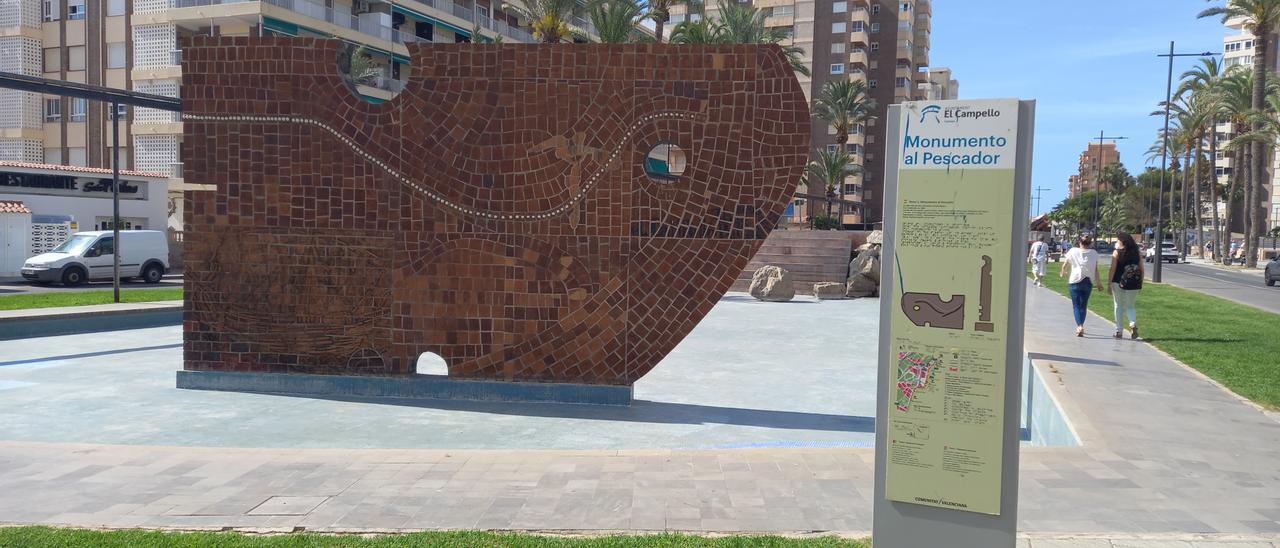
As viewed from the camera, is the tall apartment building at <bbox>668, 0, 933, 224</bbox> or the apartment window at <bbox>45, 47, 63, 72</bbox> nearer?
the apartment window at <bbox>45, 47, 63, 72</bbox>

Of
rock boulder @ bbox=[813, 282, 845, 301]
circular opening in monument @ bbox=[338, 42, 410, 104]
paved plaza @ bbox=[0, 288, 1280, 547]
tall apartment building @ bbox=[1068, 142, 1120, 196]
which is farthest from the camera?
tall apartment building @ bbox=[1068, 142, 1120, 196]

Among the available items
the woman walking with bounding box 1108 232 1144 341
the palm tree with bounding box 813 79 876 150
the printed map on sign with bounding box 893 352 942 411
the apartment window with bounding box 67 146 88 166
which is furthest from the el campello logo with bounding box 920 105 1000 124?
the palm tree with bounding box 813 79 876 150

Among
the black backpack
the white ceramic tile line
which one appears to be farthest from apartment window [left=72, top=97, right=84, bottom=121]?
the black backpack

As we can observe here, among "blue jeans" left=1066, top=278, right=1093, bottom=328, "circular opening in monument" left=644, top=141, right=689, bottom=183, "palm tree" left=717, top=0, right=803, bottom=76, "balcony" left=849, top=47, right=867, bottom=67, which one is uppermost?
"balcony" left=849, top=47, right=867, bottom=67

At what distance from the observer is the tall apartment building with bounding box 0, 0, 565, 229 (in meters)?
40.6

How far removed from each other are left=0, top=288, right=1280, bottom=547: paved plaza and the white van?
1907cm

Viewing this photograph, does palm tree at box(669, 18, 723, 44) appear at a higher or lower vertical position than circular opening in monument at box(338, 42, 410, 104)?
higher

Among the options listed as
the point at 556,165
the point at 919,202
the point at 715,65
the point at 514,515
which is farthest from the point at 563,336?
the point at 919,202

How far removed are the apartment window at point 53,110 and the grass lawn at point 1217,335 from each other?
47106 millimetres

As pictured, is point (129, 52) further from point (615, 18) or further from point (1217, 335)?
point (1217, 335)

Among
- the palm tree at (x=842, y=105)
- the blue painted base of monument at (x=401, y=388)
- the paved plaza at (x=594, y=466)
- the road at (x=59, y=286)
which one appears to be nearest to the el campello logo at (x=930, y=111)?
the paved plaza at (x=594, y=466)

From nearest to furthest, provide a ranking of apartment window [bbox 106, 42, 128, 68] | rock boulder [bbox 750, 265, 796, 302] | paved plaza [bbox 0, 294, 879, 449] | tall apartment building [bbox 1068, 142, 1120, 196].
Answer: paved plaza [bbox 0, 294, 879, 449] < rock boulder [bbox 750, 265, 796, 302] < apartment window [bbox 106, 42, 128, 68] < tall apartment building [bbox 1068, 142, 1120, 196]

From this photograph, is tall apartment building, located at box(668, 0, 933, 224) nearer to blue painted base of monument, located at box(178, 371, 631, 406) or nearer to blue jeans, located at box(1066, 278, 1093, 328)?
blue jeans, located at box(1066, 278, 1093, 328)

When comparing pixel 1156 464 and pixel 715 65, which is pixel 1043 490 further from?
pixel 715 65
